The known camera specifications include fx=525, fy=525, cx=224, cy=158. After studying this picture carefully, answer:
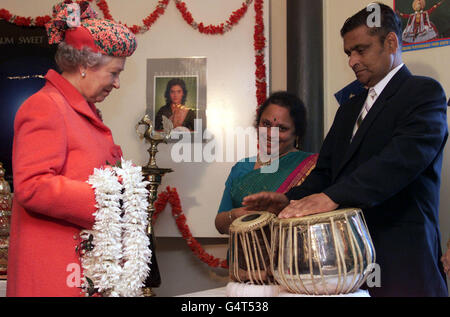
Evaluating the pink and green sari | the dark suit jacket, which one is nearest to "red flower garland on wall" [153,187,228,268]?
the pink and green sari

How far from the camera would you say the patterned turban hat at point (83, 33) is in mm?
2176

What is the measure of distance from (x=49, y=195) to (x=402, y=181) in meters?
1.27

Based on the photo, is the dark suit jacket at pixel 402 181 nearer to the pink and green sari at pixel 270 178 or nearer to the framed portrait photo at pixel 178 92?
the pink and green sari at pixel 270 178

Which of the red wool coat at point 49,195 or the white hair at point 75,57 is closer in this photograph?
the red wool coat at point 49,195

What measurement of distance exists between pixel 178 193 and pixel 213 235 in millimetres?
449

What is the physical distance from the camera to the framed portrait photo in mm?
4352

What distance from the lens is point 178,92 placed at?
4383mm

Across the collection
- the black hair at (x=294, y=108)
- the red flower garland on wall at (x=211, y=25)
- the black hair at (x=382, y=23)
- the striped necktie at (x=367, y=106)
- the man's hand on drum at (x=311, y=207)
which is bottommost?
the man's hand on drum at (x=311, y=207)

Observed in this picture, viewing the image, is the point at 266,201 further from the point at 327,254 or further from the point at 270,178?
the point at 270,178

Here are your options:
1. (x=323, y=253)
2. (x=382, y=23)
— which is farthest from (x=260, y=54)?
(x=323, y=253)

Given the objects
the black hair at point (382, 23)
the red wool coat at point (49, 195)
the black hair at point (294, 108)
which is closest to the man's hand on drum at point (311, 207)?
the red wool coat at point (49, 195)
